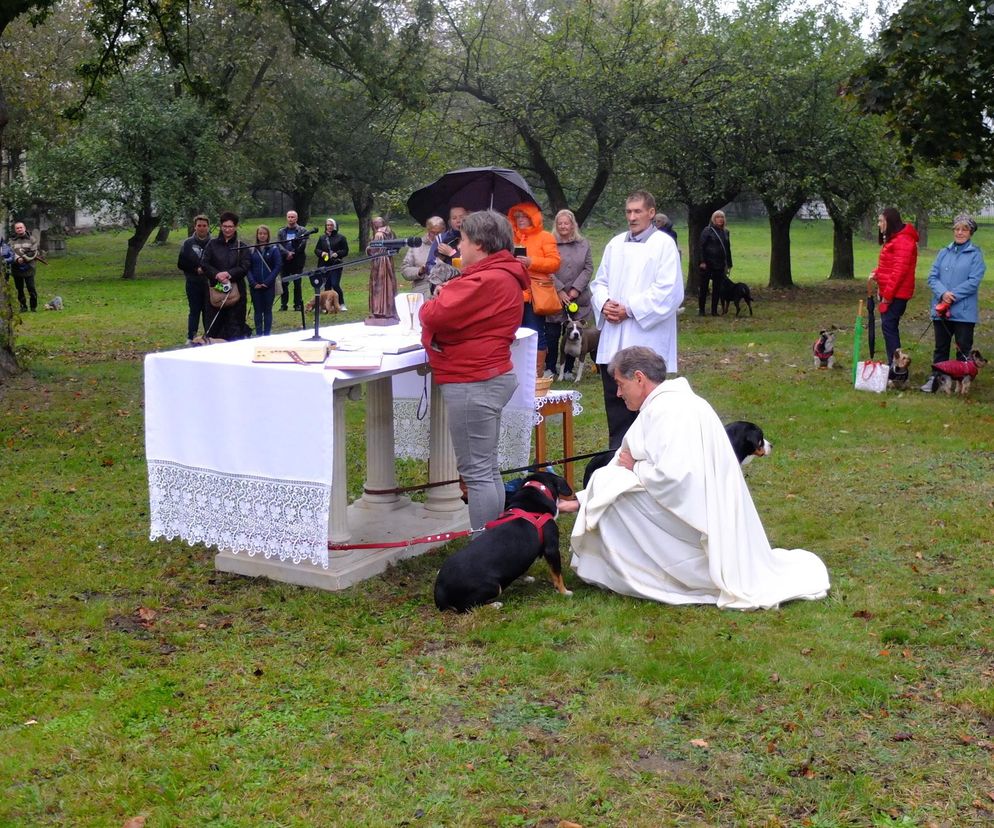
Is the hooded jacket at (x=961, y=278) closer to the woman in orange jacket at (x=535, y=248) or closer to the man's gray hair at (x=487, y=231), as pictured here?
the woman in orange jacket at (x=535, y=248)

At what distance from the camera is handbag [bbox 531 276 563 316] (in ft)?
36.0

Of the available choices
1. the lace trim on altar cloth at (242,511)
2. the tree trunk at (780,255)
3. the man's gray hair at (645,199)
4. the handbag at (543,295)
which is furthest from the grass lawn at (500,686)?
the tree trunk at (780,255)

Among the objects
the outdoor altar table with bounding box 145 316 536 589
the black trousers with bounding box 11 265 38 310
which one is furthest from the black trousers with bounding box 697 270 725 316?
the outdoor altar table with bounding box 145 316 536 589

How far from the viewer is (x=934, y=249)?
41875 mm

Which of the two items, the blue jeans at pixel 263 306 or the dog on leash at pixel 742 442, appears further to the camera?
the blue jeans at pixel 263 306

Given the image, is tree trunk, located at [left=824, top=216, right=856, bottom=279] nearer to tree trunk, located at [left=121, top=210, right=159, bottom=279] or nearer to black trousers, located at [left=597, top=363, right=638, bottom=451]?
tree trunk, located at [left=121, top=210, right=159, bottom=279]

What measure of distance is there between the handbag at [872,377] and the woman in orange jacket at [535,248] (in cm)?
333

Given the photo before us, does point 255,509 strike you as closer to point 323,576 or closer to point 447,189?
point 323,576

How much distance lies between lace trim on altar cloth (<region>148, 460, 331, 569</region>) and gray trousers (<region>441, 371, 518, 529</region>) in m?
0.87

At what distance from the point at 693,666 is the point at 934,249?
4071 cm

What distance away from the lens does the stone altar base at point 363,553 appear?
6.18m

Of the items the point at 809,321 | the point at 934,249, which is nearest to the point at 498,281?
the point at 809,321

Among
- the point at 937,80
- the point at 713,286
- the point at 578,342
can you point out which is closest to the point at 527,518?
A: the point at 578,342

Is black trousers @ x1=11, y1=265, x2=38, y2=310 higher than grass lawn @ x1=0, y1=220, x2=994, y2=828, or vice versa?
black trousers @ x1=11, y1=265, x2=38, y2=310
